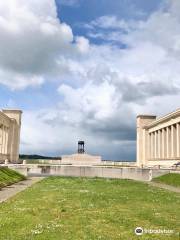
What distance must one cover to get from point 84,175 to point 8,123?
60.2 m

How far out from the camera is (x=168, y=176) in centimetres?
4791

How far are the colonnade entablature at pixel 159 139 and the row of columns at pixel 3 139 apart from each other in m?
35.7

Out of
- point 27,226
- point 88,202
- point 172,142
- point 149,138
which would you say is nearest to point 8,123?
point 149,138

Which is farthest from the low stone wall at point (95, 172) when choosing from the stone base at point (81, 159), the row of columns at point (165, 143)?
the stone base at point (81, 159)

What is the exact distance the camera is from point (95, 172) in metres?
55.1

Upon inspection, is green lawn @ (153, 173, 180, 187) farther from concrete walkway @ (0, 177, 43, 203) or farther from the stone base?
the stone base

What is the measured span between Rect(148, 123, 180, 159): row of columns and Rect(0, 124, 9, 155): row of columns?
38673 mm

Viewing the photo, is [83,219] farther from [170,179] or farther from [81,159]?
[81,159]

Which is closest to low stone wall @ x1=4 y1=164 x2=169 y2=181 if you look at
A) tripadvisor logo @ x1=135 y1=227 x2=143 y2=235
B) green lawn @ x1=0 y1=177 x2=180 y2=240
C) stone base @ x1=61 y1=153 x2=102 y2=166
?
green lawn @ x1=0 y1=177 x2=180 y2=240

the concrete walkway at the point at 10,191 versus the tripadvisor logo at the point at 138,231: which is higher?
the concrete walkway at the point at 10,191

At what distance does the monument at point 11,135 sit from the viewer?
10844 centimetres

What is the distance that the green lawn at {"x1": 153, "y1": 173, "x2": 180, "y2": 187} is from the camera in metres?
41.7

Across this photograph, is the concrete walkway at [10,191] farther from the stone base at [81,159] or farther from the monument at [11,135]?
the monument at [11,135]

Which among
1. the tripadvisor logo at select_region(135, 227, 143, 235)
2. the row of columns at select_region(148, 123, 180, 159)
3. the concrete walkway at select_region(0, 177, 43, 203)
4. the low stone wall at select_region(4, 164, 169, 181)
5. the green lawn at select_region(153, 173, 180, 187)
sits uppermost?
the row of columns at select_region(148, 123, 180, 159)
